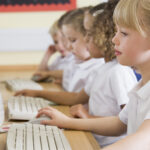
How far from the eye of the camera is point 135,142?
2.71 feet

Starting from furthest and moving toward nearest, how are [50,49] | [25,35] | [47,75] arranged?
[25,35]
[50,49]
[47,75]

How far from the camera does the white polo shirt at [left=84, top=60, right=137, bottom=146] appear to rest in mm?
1420

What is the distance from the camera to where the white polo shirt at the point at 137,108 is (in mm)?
1040

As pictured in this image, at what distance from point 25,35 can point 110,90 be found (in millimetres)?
2492

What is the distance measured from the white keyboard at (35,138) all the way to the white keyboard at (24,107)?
0.71ft

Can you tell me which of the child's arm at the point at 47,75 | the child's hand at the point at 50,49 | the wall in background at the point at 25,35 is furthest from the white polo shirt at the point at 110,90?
the wall in background at the point at 25,35

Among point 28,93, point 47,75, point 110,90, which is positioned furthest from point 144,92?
point 47,75

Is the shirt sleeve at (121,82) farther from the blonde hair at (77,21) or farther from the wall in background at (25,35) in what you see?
the wall in background at (25,35)

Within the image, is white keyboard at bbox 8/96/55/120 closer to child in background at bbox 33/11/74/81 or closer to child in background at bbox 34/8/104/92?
child in background at bbox 34/8/104/92

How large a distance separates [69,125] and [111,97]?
303 mm

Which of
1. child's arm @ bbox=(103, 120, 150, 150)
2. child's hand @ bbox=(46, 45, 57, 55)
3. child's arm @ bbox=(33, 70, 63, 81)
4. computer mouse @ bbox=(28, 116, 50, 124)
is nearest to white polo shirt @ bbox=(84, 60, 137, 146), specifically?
computer mouse @ bbox=(28, 116, 50, 124)

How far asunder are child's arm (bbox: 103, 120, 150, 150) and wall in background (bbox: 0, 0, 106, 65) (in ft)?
9.95

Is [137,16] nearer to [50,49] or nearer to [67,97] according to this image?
[67,97]

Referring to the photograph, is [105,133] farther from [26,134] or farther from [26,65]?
[26,65]
